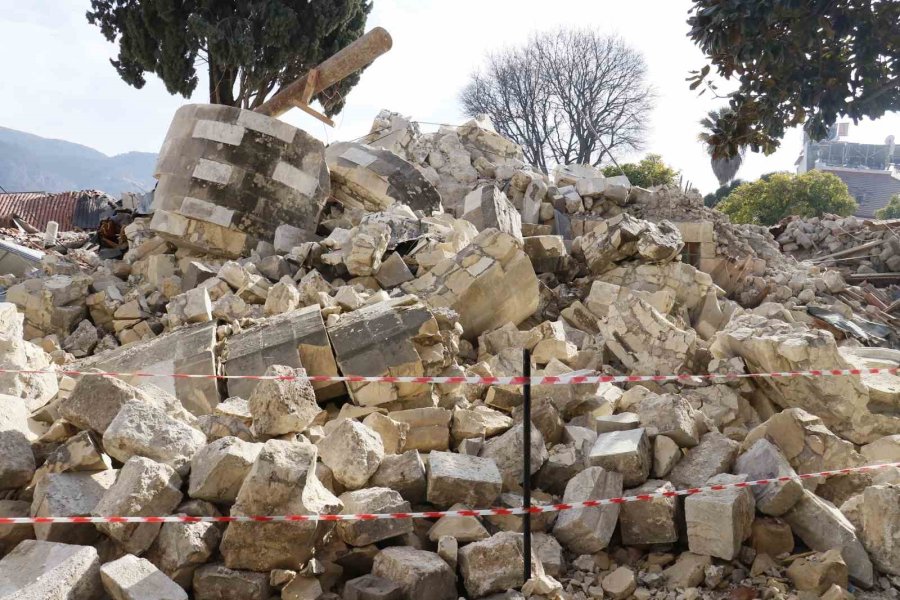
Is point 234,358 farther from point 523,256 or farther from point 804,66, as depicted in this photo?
point 804,66

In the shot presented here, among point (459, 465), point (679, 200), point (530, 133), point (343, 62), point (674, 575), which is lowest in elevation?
point (674, 575)

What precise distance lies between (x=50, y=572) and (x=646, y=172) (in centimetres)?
2176

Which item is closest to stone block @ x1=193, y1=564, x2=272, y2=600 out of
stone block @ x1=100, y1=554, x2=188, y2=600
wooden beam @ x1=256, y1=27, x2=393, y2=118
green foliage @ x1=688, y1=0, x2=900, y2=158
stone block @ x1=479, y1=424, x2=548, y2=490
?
stone block @ x1=100, y1=554, x2=188, y2=600

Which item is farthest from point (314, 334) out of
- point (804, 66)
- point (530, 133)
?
point (530, 133)

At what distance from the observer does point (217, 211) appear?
8852 mm

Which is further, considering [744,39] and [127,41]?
[127,41]

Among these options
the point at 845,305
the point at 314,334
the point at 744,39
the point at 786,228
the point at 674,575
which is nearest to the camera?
the point at 674,575

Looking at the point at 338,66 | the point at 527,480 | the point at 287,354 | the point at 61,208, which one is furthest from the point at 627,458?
the point at 61,208

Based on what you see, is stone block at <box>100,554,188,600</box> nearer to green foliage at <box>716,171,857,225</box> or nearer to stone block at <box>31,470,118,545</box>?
stone block at <box>31,470,118,545</box>

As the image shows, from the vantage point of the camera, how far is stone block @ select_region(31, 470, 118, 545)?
10.3 feet

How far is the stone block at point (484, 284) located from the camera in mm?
6734

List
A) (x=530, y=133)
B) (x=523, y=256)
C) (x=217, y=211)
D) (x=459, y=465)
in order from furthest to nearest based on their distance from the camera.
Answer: (x=530, y=133)
(x=217, y=211)
(x=523, y=256)
(x=459, y=465)

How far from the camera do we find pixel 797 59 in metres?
5.11

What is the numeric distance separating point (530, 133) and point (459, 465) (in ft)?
84.5
